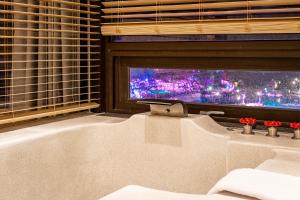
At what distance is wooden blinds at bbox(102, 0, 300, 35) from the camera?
5.50 ft

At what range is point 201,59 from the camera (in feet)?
6.45

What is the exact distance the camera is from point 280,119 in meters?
1.79

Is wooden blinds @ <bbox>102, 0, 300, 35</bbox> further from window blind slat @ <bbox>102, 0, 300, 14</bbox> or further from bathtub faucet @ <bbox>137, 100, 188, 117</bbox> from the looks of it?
bathtub faucet @ <bbox>137, 100, 188, 117</bbox>

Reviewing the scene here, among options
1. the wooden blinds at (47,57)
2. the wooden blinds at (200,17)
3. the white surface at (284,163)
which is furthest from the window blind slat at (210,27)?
the white surface at (284,163)

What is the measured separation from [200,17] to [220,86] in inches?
12.5

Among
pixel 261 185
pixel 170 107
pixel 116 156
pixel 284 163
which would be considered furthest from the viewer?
pixel 116 156

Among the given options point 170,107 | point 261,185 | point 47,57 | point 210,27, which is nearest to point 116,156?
point 170,107

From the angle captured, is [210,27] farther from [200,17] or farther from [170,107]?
[170,107]

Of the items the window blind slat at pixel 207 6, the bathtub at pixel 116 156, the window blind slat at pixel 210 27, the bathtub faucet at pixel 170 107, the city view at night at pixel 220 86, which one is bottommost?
the bathtub at pixel 116 156

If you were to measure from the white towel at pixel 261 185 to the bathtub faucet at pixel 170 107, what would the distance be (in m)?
0.66

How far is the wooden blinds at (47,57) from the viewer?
1.75 meters

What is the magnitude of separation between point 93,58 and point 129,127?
0.53m

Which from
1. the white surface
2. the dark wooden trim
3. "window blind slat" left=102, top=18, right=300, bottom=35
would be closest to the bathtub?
the white surface

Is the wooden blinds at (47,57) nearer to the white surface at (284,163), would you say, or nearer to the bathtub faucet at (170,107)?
the bathtub faucet at (170,107)
